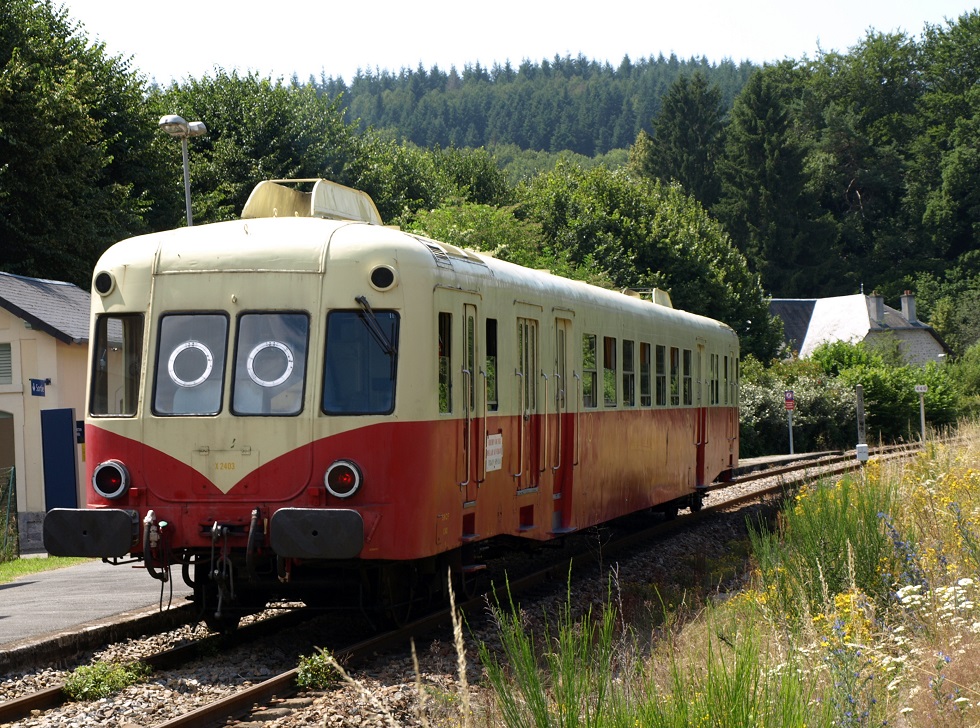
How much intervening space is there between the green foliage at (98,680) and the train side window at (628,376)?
24.4 feet

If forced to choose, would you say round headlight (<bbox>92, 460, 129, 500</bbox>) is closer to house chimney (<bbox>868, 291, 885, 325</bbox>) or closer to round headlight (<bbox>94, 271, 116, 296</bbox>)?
round headlight (<bbox>94, 271, 116, 296</bbox>)

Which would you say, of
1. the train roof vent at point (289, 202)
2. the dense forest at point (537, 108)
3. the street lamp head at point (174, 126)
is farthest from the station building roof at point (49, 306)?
the dense forest at point (537, 108)

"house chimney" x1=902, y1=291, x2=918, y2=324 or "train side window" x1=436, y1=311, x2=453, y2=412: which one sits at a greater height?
"house chimney" x1=902, y1=291, x2=918, y2=324

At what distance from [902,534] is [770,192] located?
225 ft

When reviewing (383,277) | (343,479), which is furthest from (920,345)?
(343,479)

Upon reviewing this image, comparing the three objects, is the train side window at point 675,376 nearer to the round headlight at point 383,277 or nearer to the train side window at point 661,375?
the train side window at point 661,375

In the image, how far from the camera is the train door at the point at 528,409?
10.8 metres

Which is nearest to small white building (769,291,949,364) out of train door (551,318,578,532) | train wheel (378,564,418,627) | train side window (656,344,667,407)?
train side window (656,344,667,407)

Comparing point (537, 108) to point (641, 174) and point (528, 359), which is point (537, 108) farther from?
point (528, 359)

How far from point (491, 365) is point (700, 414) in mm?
9083

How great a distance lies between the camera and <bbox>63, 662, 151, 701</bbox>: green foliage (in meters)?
Answer: 7.77

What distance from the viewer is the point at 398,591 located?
939cm

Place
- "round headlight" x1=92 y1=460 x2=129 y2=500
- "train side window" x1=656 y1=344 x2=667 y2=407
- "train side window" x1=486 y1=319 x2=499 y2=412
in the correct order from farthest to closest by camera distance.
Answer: "train side window" x1=656 y1=344 x2=667 y2=407 < "train side window" x1=486 y1=319 x2=499 y2=412 < "round headlight" x1=92 y1=460 x2=129 y2=500

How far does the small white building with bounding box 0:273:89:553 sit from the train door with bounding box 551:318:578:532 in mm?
10762
